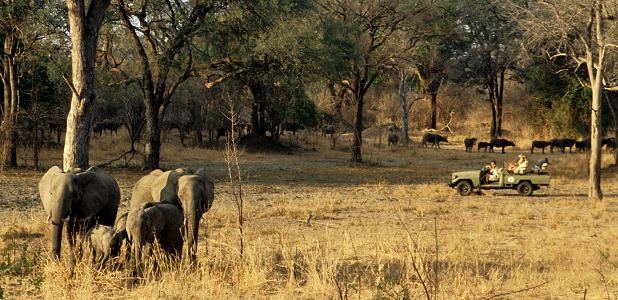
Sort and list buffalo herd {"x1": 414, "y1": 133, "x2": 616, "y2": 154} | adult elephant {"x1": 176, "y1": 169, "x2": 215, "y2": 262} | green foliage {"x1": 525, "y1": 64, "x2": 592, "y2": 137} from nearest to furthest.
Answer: adult elephant {"x1": 176, "y1": 169, "x2": 215, "y2": 262}, buffalo herd {"x1": 414, "y1": 133, "x2": 616, "y2": 154}, green foliage {"x1": 525, "y1": 64, "x2": 592, "y2": 137}

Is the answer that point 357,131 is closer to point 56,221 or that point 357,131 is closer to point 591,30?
point 591,30

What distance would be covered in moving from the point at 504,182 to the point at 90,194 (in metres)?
15.1

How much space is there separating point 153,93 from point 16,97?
5.07m

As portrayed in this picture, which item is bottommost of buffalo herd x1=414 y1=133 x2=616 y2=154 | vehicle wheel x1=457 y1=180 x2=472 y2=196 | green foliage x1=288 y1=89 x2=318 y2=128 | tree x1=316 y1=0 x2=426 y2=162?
vehicle wheel x1=457 y1=180 x2=472 y2=196

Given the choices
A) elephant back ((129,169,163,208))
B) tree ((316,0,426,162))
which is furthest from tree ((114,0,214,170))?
elephant back ((129,169,163,208))

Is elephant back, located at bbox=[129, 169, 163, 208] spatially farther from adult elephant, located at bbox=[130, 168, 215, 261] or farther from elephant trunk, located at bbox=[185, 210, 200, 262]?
elephant trunk, located at bbox=[185, 210, 200, 262]

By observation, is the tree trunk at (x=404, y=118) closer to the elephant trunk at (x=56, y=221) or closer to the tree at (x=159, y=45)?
the tree at (x=159, y=45)

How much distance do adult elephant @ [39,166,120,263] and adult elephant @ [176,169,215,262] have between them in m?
1.17

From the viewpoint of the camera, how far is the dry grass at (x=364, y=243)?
8305 millimetres

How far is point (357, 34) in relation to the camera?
107ft

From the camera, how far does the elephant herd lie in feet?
28.0

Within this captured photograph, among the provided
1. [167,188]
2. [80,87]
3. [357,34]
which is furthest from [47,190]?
[357,34]

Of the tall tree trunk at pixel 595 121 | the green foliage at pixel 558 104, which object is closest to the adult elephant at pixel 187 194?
the tall tree trunk at pixel 595 121

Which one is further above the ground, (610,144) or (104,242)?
(610,144)
